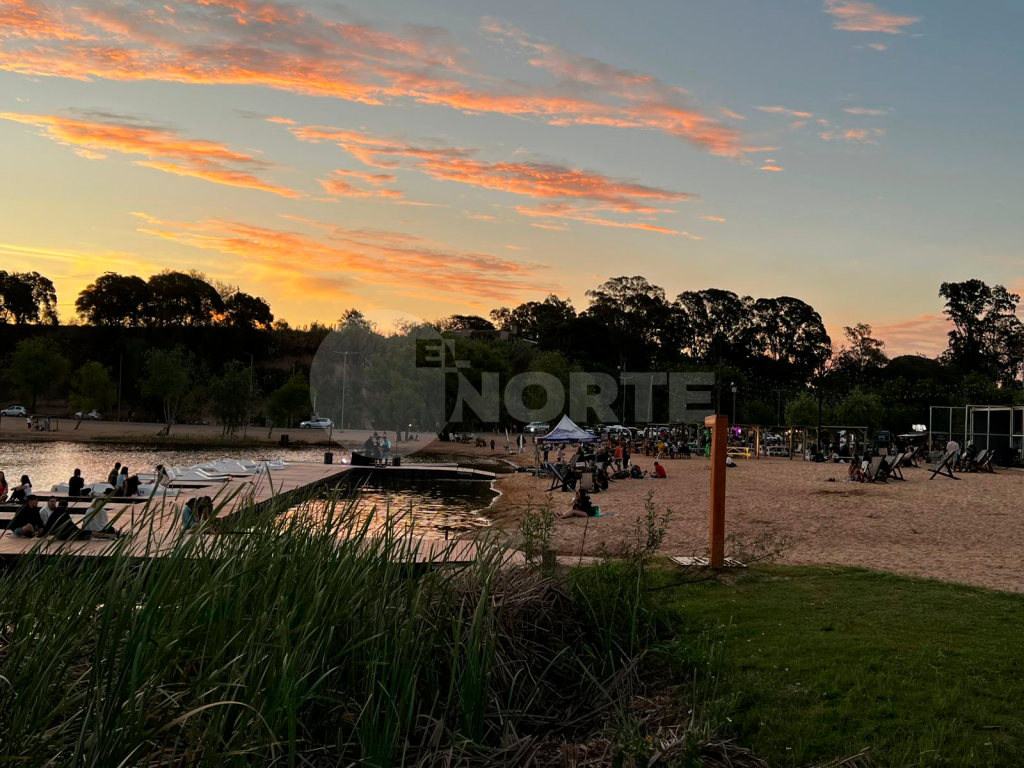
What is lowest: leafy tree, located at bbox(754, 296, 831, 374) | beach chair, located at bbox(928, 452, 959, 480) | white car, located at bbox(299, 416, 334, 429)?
white car, located at bbox(299, 416, 334, 429)

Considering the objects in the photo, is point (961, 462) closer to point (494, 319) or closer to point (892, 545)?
point (892, 545)

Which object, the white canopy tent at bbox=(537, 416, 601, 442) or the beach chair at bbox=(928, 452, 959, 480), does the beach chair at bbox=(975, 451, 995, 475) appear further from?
the white canopy tent at bbox=(537, 416, 601, 442)

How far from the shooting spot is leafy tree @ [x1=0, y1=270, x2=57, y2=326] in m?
95.5

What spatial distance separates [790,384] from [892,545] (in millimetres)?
86151

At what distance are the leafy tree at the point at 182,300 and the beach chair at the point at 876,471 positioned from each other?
274 ft

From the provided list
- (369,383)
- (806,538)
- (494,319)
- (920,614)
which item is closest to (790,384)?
(494,319)

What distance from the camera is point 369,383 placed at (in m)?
54.2

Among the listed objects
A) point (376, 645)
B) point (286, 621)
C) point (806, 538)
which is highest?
point (286, 621)

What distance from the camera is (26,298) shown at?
96.6m

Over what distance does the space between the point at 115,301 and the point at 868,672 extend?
9836 cm

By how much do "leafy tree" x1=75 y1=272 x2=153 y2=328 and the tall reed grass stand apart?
3809 inches

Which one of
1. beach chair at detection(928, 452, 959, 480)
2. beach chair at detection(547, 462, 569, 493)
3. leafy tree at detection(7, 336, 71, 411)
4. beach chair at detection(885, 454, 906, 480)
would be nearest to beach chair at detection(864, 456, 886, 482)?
beach chair at detection(885, 454, 906, 480)

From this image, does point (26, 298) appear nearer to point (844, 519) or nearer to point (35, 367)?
point (35, 367)

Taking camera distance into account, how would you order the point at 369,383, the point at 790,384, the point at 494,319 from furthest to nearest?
the point at 494,319, the point at 790,384, the point at 369,383
